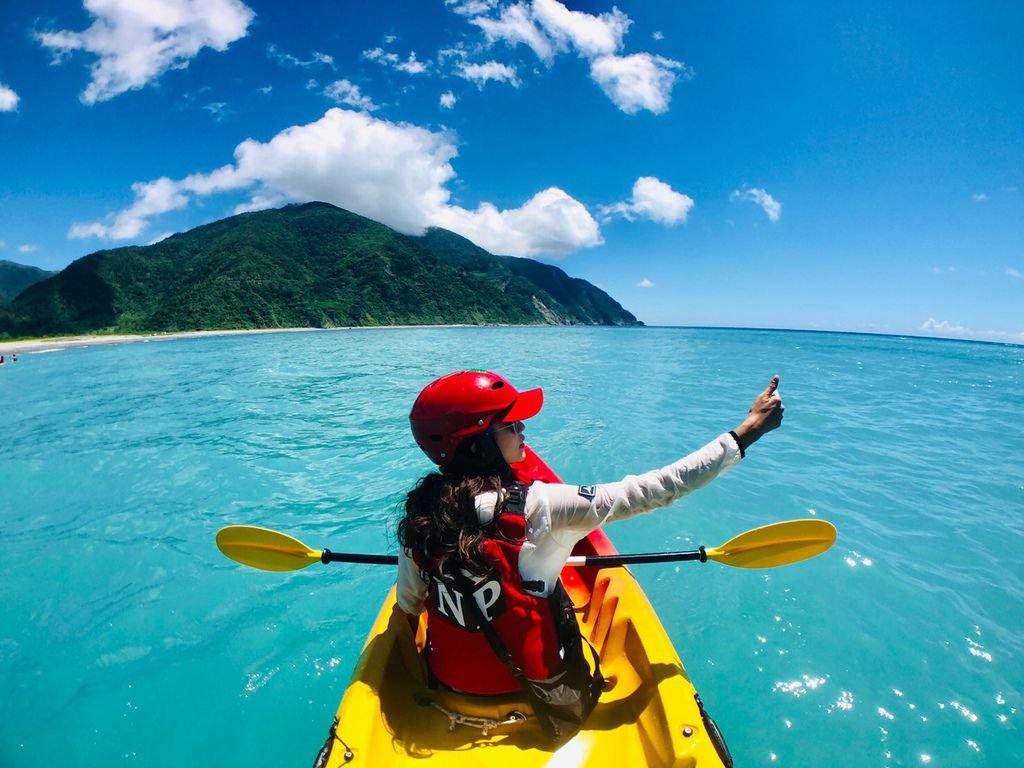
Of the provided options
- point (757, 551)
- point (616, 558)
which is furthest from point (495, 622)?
point (757, 551)

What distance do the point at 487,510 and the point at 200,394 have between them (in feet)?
61.7

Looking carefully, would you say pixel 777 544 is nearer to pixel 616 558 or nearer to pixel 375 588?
pixel 616 558

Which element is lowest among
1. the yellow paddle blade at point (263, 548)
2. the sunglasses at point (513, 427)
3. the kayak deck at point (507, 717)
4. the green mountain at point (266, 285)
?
the kayak deck at point (507, 717)

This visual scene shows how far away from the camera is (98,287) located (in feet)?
282

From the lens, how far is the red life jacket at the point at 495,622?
6.53 feet

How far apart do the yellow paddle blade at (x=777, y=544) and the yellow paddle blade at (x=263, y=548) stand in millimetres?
3077

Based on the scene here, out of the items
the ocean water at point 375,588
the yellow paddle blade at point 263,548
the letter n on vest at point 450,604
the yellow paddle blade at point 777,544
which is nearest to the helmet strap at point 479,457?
the letter n on vest at point 450,604

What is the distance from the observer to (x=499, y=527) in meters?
1.99

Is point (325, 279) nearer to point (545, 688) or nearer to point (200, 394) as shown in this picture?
point (200, 394)

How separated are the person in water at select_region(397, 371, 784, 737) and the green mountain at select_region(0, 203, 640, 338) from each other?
295 ft

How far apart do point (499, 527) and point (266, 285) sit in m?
108

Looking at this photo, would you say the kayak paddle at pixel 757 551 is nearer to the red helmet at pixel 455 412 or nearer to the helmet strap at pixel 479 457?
the helmet strap at pixel 479 457

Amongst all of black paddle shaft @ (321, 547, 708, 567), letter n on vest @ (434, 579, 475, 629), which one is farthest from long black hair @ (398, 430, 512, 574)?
black paddle shaft @ (321, 547, 708, 567)

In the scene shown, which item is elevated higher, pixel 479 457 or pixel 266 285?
pixel 266 285
